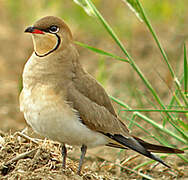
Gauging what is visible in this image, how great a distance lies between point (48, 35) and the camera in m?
3.19

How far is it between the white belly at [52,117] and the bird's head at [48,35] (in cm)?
29

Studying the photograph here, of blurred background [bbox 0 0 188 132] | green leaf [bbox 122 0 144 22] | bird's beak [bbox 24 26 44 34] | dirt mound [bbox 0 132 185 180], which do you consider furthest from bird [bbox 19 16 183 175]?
blurred background [bbox 0 0 188 132]

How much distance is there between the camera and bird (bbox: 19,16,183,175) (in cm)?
311

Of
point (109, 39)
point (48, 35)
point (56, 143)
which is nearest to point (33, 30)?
point (48, 35)

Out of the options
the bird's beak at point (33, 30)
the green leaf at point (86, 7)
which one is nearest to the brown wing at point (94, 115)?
the bird's beak at point (33, 30)

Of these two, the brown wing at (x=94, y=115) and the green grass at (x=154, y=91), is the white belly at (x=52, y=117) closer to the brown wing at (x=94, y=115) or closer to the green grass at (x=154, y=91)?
the brown wing at (x=94, y=115)

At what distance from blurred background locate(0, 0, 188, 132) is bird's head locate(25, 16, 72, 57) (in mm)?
2546

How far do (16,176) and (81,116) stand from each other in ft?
1.93

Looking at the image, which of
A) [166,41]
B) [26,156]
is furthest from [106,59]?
[26,156]

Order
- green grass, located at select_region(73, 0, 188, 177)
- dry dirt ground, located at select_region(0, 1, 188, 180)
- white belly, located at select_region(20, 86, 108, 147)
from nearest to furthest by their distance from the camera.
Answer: white belly, located at select_region(20, 86, 108, 147) → dry dirt ground, located at select_region(0, 1, 188, 180) → green grass, located at select_region(73, 0, 188, 177)

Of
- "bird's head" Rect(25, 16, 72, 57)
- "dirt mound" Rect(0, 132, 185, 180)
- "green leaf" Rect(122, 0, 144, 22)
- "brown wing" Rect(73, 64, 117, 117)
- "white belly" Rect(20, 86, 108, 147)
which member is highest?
"green leaf" Rect(122, 0, 144, 22)

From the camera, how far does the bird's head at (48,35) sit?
3.17m

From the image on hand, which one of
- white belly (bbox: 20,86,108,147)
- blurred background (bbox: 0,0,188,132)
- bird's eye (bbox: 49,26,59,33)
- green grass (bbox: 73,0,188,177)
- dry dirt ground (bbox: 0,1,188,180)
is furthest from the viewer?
blurred background (bbox: 0,0,188,132)

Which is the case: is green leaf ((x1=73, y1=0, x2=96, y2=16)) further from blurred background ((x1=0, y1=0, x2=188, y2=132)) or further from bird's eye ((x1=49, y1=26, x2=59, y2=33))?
blurred background ((x1=0, y1=0, x2=188, y2=132))
